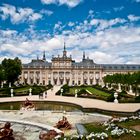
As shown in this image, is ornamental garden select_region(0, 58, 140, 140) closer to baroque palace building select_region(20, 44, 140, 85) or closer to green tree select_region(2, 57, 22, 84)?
green tree select_region(2, 57, 22, 84)

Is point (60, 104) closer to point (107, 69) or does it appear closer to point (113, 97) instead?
point (113, 97)

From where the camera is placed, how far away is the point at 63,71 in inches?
3927

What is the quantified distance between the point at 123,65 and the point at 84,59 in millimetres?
14402

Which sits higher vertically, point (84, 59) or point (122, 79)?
point (84, 59)

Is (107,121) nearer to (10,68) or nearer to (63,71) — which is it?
(10,68)

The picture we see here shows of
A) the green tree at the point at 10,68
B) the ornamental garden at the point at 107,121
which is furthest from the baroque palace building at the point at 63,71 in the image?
the green tree at the point at 10,68

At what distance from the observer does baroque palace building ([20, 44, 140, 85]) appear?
99562 mm

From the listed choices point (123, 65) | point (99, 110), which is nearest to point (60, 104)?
point (99, 110)

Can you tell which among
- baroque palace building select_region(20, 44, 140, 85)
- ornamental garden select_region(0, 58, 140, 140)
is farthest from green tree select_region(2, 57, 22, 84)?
baroque palace building select_region(20, 44, 140, 85)

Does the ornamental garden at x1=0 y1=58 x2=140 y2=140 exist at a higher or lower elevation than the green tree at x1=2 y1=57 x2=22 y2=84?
lower

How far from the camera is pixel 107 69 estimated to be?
103 metres

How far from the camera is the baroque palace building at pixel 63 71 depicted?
9956 cm

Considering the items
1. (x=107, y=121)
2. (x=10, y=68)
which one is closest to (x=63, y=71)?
(x=10, y=68)

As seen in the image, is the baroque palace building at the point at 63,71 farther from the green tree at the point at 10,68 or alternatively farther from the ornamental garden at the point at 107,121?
the green tree at the point at 10,68
